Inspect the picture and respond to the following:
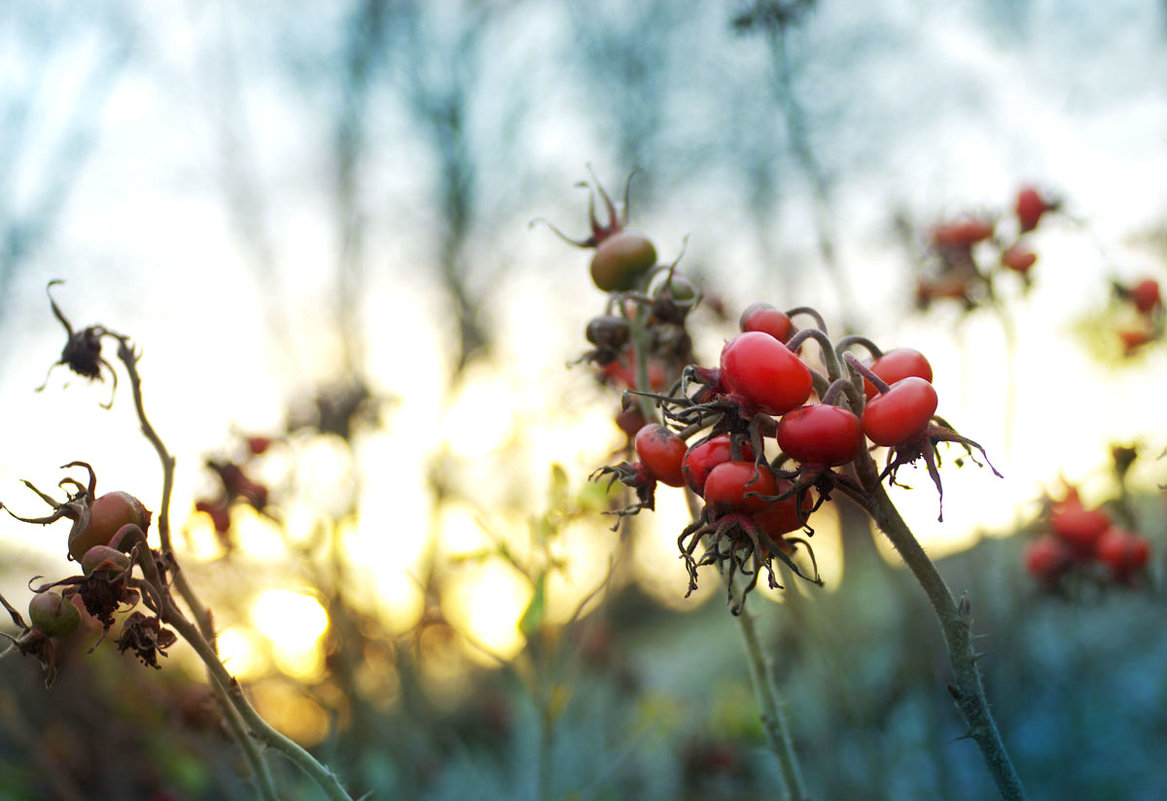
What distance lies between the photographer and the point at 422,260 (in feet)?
35.8

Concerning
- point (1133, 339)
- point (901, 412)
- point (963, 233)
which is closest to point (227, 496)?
point (901, 412)

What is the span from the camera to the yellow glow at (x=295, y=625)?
11.8ft

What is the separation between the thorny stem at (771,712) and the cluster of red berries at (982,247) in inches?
79.0

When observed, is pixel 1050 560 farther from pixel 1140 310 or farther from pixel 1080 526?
pixel 1140 310

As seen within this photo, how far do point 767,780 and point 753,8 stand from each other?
15.8 ft

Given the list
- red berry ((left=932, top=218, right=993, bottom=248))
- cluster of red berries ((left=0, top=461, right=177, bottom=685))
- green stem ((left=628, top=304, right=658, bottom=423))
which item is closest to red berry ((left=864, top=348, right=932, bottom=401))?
green stem ((left=628, top=304, right=658, bottom=423))

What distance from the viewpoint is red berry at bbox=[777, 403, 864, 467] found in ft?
3.95

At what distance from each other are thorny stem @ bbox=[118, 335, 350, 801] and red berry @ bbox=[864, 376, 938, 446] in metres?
1.00

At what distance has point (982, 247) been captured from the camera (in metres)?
3.36

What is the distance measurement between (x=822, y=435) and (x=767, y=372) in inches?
5.2

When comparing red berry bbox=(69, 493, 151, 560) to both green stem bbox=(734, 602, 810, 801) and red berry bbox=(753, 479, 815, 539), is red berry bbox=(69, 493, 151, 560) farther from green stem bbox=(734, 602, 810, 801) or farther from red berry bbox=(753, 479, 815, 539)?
green stem bbox=(734, 602, 810, 801)

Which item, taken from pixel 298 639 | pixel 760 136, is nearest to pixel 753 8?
pixel 298 639

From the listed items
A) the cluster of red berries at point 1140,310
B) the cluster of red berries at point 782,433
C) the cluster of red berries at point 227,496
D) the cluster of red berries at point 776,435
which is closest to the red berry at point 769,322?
the cluster of red berries at point 776,435

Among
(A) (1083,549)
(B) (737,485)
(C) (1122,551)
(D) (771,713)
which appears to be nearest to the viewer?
(B) (737,485)
